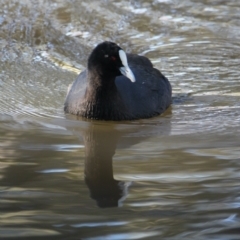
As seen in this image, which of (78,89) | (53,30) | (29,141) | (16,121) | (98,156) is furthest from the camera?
(53,30)

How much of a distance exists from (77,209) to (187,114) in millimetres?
2619

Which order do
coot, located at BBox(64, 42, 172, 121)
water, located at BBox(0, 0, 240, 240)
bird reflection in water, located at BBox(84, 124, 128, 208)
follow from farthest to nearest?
coot, located at BBox(64, 42, 172, 121)
bird reflection in water, located at BBox(84, 124, 128, 208)
water, located at BBox(0, 0, 240, 240)

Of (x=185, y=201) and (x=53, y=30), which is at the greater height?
(x=53, y=30)

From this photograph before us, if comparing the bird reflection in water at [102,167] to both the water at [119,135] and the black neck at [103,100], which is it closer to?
the water at [119,135]

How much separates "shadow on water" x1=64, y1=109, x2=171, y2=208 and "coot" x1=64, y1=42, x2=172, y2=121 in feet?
0.33

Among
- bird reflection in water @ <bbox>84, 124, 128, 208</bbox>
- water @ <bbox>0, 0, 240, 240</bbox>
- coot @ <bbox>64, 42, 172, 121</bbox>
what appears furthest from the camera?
coot @ <bbox>64, 42, 172, 121</bbox>

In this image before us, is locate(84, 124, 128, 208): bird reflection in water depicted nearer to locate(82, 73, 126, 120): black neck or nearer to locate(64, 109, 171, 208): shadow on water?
locate(64, 109, 171, 208): shadow on water

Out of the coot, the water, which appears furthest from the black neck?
the water

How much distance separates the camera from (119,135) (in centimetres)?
540

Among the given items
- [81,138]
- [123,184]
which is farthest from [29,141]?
[123,184]

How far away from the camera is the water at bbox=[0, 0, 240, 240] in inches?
139

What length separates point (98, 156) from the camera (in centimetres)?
479

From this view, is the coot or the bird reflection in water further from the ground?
the coot

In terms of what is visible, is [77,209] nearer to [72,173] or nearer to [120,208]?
[120,208]
